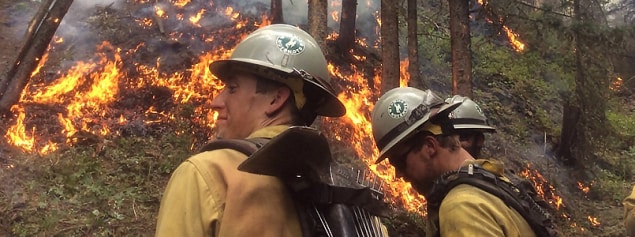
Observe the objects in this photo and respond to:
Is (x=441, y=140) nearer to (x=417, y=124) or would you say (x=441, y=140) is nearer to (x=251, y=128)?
(x=417, y=124)

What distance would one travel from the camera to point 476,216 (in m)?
2.71

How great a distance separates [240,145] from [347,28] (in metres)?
13.3

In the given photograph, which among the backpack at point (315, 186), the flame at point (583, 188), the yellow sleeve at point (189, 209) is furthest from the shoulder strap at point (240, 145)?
the flame at point (583, 188)

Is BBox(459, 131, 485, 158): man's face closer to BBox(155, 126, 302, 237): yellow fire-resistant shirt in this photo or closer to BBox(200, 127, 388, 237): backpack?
BBox(200, 127, 388, 237): backpack

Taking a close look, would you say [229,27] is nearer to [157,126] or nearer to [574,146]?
[157,126]

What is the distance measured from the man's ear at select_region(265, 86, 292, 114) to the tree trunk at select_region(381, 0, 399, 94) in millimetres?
8276

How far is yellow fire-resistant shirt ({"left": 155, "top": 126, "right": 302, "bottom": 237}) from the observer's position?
5.98ft

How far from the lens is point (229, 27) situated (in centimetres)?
1424

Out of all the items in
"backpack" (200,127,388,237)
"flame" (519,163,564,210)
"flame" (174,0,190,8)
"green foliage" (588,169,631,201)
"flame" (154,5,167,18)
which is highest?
"backpack" (200,127,388,237)

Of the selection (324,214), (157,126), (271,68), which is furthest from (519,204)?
(157,126)

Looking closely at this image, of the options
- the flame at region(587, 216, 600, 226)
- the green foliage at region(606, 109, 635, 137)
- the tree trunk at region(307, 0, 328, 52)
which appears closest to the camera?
the tree trunk at region(307, 0, 328, 52)

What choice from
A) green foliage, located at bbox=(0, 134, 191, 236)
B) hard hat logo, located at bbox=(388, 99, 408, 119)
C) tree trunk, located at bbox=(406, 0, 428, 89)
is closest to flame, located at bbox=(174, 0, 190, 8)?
green foliage, located at bbox=(0, 134, 191, 236)

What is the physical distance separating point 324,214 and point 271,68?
2.19ft

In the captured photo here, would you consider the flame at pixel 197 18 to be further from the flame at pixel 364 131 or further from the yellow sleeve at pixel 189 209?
the yellow sleeve at pixel 189 209
